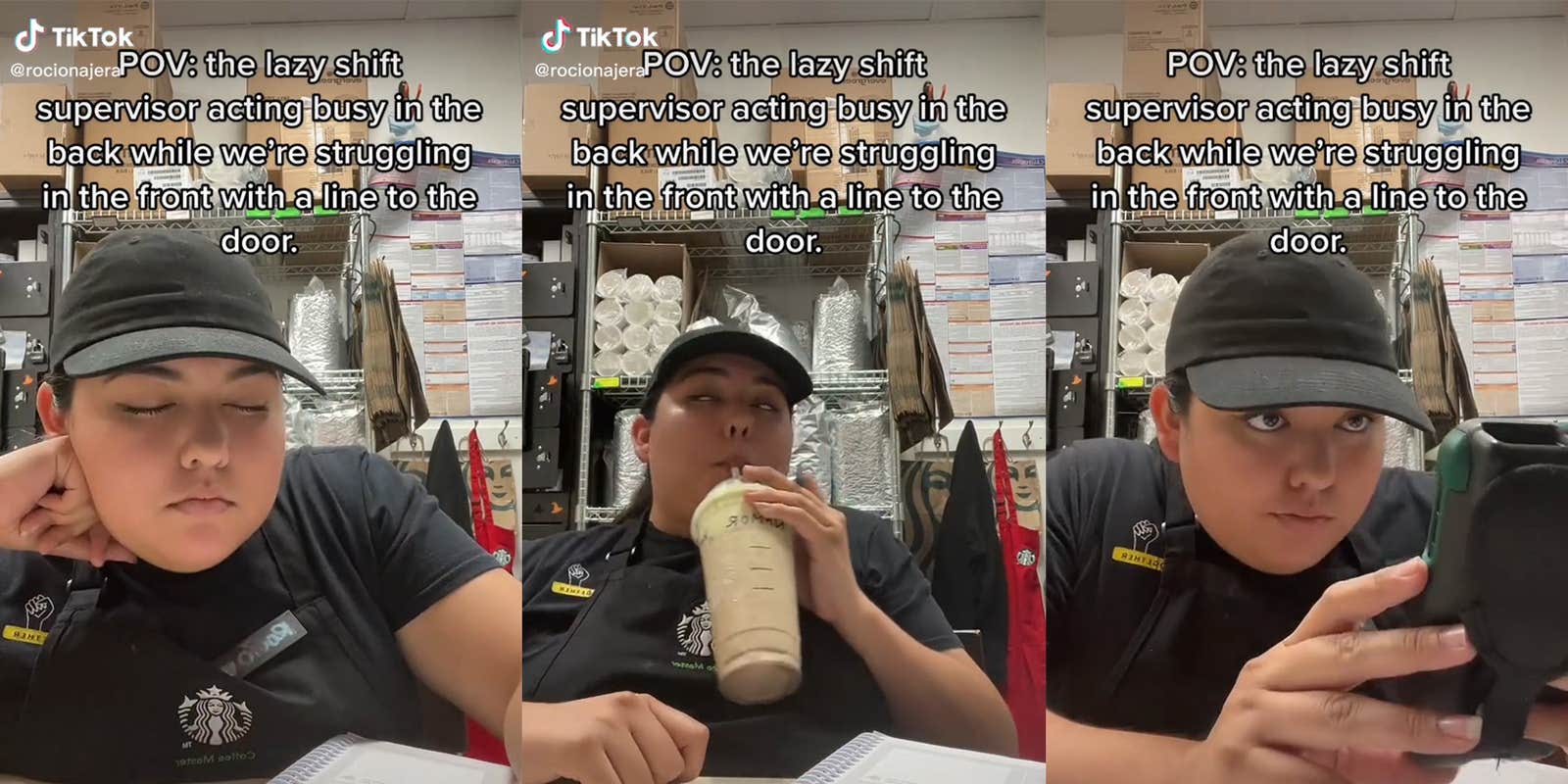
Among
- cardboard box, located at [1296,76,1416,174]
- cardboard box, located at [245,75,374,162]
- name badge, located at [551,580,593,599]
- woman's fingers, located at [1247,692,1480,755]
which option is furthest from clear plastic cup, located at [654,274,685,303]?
woman's fingers, located at [1247,692,1480,755]

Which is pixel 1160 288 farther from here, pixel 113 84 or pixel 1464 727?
pixel 113 84

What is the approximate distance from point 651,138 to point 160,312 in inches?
39.9

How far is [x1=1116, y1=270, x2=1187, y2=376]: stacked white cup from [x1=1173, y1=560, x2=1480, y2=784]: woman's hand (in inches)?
21.4

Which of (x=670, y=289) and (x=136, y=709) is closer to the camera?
(x=136, y=709)

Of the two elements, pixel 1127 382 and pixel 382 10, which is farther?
pixel 382 10

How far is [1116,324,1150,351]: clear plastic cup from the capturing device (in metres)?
2.43

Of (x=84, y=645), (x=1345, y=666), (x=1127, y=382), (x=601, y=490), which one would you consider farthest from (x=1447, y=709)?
(x=84, y=645)

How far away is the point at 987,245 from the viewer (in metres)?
2.55

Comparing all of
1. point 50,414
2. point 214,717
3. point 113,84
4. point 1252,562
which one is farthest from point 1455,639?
point 113,84

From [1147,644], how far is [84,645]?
2.02 metres

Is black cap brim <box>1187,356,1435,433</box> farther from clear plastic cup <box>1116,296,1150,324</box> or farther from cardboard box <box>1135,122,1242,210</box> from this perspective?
cardboard box <box>1135,122,1242,210</box>

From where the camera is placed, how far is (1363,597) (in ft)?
7.18

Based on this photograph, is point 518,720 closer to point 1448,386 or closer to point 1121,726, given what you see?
point 1121,726

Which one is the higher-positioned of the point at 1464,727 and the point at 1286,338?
the point at 1286,338
